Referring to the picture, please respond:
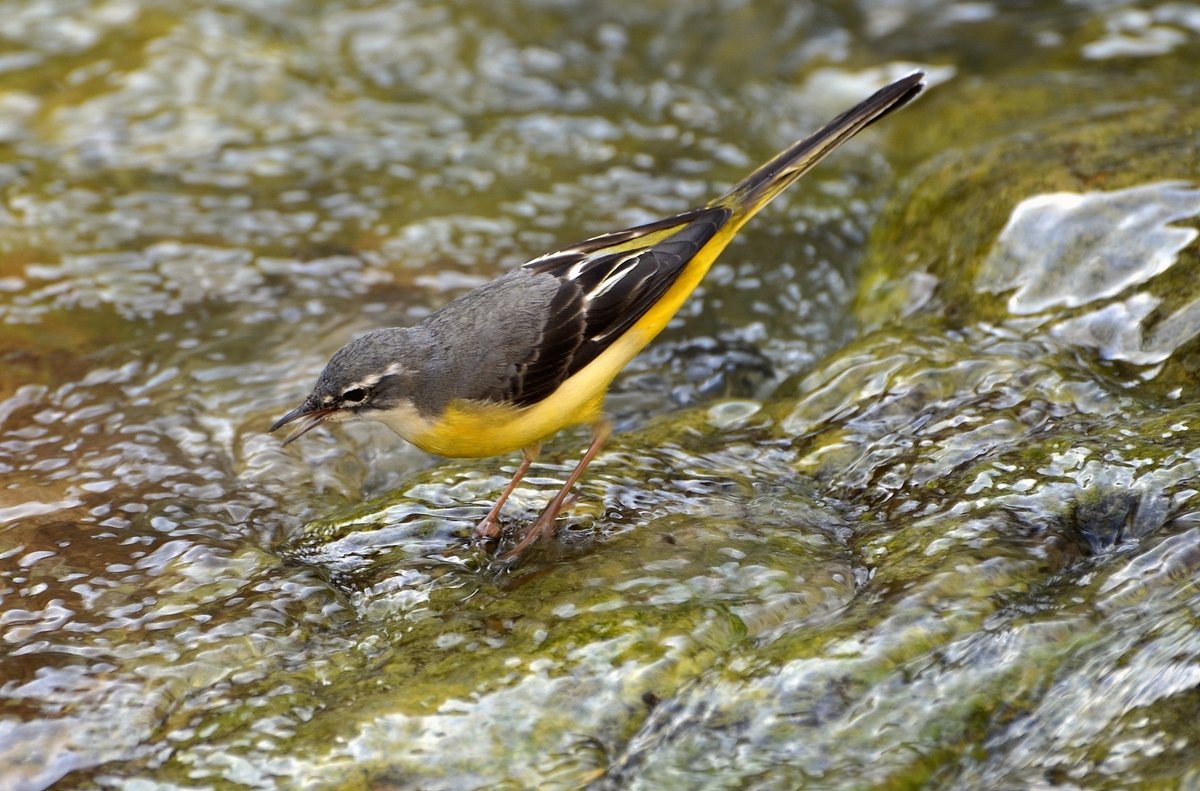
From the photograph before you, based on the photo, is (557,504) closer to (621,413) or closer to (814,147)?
(621,413)

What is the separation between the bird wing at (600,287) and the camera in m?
5.95

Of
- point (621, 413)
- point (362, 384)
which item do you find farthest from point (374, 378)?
point (621, 413)

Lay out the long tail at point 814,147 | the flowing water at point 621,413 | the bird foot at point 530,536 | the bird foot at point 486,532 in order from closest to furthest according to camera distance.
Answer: the flowing water at point 621,413 → the bird foot at point 530,536 → the bird foot at point 486,532 → the long tail at point 814,147

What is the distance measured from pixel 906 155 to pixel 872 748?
6703mm

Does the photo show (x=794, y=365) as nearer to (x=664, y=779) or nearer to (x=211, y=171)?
(x=664, y=779)

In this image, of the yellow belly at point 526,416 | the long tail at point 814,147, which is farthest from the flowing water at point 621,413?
the long tail at point 814,147

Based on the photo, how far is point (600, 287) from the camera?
618cm

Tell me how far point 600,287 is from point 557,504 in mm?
1138

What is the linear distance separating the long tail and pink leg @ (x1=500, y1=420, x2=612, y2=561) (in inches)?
56.2

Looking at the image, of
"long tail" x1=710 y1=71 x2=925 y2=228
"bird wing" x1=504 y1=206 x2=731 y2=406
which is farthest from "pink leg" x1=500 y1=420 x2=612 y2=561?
"long tail" x1=710 y1=71 x2=925 y2=228

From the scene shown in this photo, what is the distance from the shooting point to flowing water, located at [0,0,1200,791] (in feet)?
14.3

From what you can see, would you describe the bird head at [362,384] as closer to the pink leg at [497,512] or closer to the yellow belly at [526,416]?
the yellow belly at [526,416]

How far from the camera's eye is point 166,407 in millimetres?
7062

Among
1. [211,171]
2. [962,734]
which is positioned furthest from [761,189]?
[211,171]
